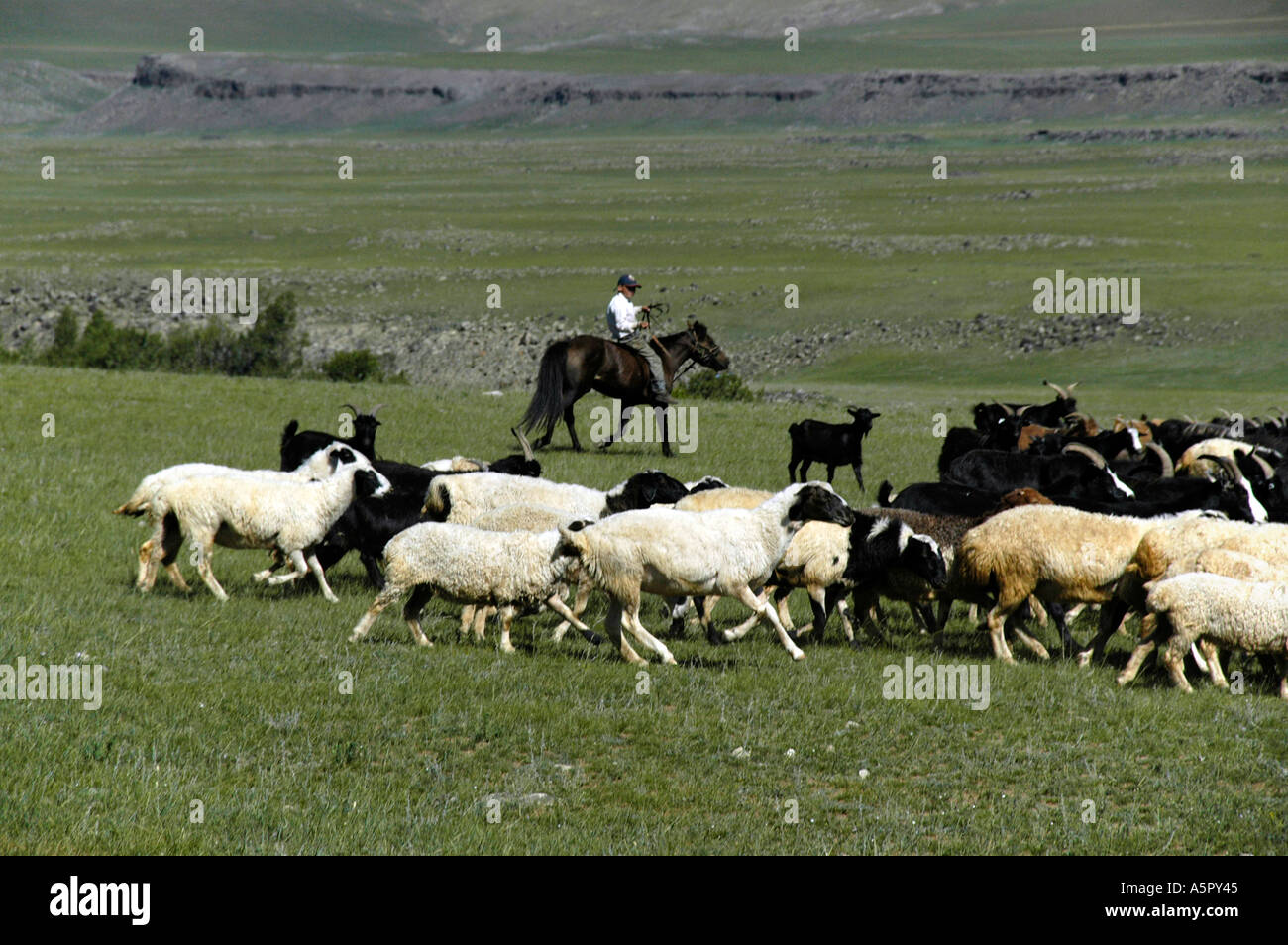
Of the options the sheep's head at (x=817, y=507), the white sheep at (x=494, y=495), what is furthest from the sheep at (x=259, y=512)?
the sheep's head at (x=817, y=507)

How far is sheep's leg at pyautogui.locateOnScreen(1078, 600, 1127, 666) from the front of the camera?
12258 mm

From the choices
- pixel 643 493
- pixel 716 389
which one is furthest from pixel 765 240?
pixel 643 493

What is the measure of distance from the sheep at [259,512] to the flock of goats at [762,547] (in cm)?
2

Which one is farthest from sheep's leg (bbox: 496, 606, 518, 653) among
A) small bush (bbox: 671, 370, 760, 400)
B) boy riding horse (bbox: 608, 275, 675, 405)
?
small bush (bbox: 671, 370, 760, 400)

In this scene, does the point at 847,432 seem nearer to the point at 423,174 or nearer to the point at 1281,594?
the point at 1281,594

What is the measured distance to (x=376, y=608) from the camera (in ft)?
39.2

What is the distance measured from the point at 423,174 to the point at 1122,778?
181643mm

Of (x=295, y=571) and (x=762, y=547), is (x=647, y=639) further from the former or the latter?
(x=295, y=571)

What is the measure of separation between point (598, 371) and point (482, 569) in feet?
39.3

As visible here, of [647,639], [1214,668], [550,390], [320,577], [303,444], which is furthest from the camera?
[550,390]

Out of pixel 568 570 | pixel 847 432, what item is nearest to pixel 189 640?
pixel 568 570

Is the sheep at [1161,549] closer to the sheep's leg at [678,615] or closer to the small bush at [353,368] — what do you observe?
the sheep's leg at [678,615]

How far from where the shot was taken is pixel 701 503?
1414cm

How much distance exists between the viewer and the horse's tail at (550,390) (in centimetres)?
2272
